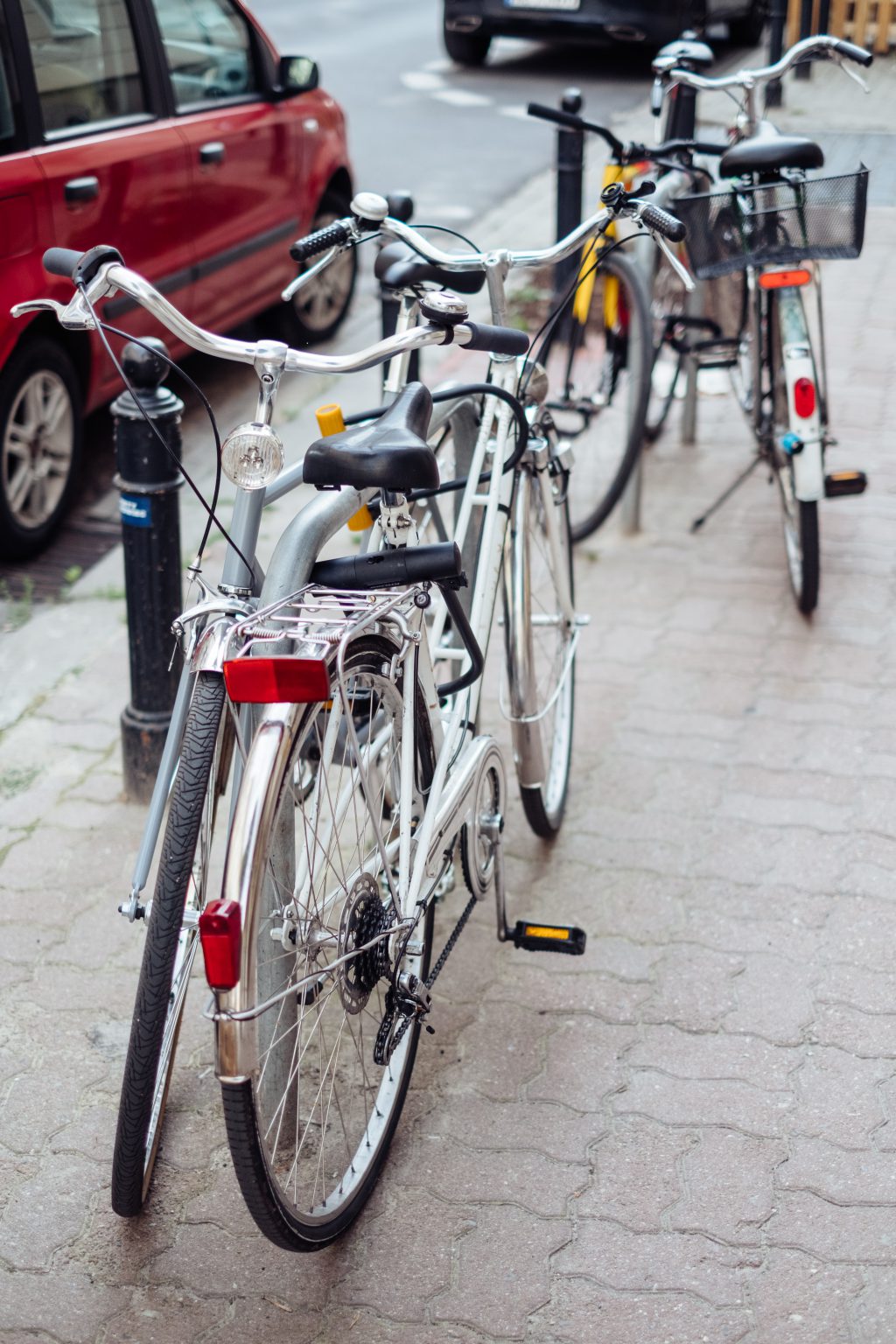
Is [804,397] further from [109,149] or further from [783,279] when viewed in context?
[109,149]

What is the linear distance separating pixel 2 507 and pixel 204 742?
2832mm

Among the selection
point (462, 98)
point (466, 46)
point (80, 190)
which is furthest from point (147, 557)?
point (466, 46)

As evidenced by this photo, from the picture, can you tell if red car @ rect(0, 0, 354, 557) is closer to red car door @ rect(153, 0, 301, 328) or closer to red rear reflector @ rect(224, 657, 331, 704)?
red car door @ rect(153, 0, 301, 328)

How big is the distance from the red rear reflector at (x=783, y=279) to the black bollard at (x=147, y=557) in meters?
1.88

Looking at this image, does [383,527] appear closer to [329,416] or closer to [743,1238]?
[329,416]

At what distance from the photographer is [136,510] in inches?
133

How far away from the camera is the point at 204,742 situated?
2.12m

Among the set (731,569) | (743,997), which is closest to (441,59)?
(731,569)

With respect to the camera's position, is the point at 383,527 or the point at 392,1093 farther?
the point at 392,1093

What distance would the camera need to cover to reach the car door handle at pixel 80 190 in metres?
4.66

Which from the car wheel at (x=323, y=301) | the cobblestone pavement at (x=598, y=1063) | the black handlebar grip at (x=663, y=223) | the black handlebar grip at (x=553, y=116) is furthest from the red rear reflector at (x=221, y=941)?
the car wheel at (x=323, y=301)

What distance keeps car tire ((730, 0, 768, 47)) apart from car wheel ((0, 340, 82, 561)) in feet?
35.3

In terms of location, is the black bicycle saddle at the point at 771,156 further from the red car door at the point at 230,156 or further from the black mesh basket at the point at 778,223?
the red car door at the point at 230,156

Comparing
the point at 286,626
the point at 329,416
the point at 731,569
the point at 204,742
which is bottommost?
the point at 731,569
